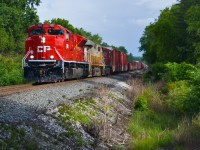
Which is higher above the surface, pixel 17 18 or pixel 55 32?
pixel 17 18

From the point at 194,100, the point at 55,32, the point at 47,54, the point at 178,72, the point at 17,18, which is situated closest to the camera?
the point at 194,100

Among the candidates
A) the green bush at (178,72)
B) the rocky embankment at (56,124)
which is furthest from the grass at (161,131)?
the green bush at (178,72)

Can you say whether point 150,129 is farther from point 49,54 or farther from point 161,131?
point 49,54

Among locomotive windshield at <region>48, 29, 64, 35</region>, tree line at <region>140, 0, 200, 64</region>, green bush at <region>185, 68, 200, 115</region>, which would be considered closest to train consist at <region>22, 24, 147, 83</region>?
locomotive windshield at <region>48, 29, 64, 35</region>

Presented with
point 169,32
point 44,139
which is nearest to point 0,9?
point 169,32

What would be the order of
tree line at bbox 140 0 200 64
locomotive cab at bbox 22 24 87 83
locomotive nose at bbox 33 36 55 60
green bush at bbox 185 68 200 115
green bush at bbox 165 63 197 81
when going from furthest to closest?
tree line at bbox 140 0 200 64, green bush at bbox 165 63 197 81, locomotive nose at bbox 33 36 55 60, locomotive cab at bbox 22 24 87 83, green bush at bbox 185 68 200 115

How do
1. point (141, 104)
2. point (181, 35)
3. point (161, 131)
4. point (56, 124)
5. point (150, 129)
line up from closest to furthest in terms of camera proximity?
point (56, 124), point (161, 131), point (150, 129), point (141, 104), point (181, 35)

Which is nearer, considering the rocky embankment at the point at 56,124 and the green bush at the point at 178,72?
the rocky embankment at the point at 56,124

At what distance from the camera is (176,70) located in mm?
26625

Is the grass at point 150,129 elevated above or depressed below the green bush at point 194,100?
below

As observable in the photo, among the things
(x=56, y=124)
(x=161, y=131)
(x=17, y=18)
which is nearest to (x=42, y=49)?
(x=161, y=131)

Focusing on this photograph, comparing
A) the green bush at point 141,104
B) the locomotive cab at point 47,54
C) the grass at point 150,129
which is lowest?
the grass at point 150,129

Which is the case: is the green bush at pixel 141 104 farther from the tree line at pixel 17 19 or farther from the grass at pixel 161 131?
the tree line at pixel 17 19

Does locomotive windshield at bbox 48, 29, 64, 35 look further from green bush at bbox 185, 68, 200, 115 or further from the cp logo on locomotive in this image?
green bush at bbox 185, 68, 200, 115
